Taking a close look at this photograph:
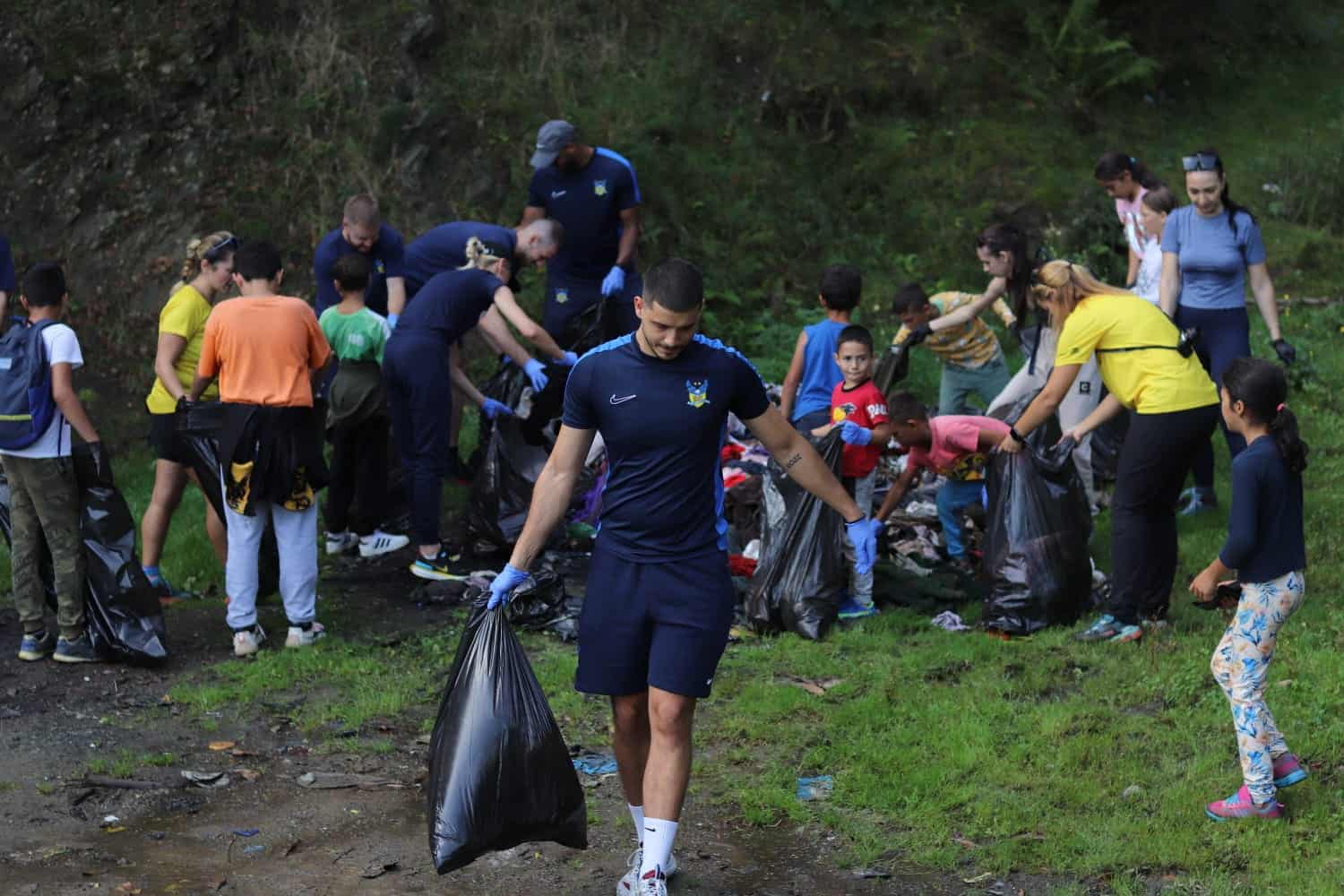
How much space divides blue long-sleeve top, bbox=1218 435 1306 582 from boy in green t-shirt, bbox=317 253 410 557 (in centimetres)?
456

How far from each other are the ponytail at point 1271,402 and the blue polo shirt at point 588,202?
16.1 feet

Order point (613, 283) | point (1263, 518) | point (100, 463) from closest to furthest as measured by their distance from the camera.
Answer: point (1263, 518) < point (100, 463) < point (613, 283)

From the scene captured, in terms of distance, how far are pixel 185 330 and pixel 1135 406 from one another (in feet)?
14.0

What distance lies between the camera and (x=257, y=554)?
22.0 ft

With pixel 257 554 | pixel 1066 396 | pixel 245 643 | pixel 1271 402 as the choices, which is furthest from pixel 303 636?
pixel 1271 402

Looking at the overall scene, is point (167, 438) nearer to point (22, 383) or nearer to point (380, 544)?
point (22, 383)

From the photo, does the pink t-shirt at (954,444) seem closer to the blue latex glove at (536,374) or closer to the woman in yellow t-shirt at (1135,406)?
the woman in yellow t-shirt at (1135,406)

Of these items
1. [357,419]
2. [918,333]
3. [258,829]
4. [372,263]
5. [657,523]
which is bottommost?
A: [258,829]

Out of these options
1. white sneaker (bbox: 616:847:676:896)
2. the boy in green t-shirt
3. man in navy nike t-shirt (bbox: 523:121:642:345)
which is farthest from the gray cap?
white sneaker (bbox: 616:847:676:896)

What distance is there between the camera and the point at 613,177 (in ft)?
29.7

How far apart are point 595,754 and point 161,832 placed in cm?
154

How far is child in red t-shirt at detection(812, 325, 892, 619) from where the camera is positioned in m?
6.86

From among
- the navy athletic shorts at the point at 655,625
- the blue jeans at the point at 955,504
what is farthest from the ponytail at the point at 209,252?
the blue jeans at the point at 955,504

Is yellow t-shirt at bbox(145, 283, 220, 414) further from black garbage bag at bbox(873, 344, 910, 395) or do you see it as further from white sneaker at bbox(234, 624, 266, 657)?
black garbage bag at bbox(873, 344, 910, 395)
